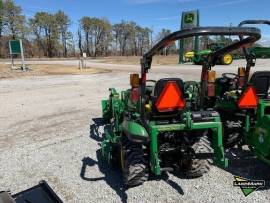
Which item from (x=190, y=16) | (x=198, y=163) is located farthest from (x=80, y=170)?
(x=190, y=16)

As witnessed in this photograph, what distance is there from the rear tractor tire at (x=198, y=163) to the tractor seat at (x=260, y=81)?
5.12 feet

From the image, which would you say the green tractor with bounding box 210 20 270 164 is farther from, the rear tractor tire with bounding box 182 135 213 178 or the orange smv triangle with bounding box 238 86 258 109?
the rear tractor tire with bounding box 182 135 213 178

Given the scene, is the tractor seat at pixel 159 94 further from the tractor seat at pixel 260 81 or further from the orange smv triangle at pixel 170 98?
the tractor seat at pixel 260 81

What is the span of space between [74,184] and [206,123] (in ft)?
6.88

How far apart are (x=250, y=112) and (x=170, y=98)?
186 cm

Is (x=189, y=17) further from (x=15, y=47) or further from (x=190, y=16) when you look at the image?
(x=15, y=47)

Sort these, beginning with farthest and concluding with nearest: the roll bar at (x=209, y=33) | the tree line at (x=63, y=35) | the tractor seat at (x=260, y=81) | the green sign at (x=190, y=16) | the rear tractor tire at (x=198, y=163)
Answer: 1. the tree line at (x=63, y=35)
2. the green sign at (x=190, y=16)
3. the tractor seat at (x=260, y=81)
4. the rear tractor tire at (x=198, y=163)
5. the roll bar at (x=209, y=33)

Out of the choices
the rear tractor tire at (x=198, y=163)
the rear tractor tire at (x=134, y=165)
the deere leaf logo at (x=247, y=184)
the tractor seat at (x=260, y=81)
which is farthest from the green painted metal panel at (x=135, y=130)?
the tractor seat at (x=260, y=81)

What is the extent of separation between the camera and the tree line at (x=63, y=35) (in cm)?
5684

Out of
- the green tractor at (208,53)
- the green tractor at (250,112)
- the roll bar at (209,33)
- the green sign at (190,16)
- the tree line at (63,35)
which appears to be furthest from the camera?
the tree line at (63,35)

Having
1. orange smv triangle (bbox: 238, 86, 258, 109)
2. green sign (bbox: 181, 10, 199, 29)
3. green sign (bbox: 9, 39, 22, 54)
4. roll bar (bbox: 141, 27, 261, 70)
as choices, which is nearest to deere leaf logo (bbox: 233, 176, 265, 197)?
orange smv triangle (bbox: 238, 86, 258, 109)

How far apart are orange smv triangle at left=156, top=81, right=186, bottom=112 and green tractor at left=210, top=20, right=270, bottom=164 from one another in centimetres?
134

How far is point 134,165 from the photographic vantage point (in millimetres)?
4047

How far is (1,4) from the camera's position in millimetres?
54750
